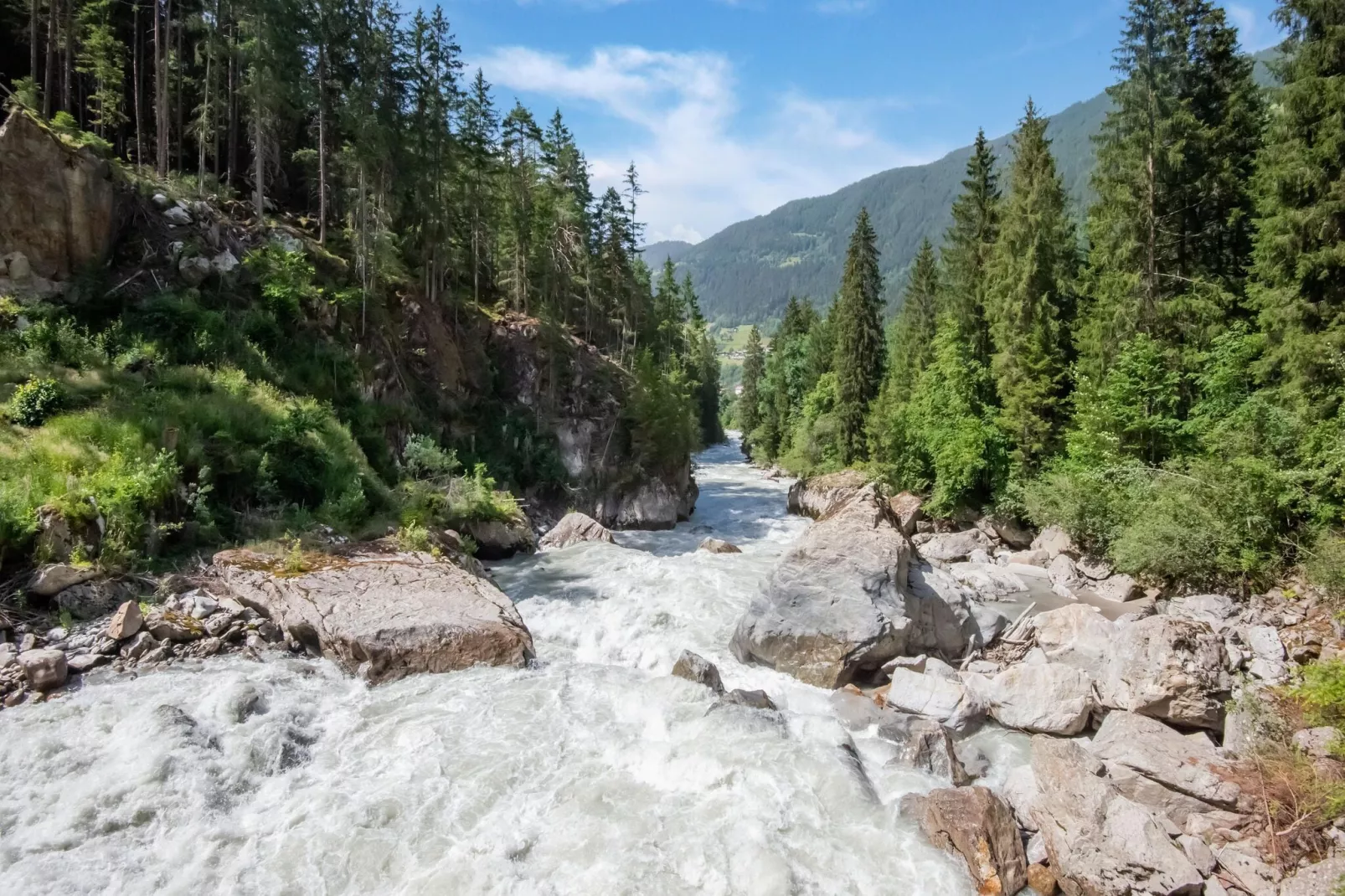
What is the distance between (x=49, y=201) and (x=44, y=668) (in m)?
14.9

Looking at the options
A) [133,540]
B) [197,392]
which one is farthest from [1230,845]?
[197,392]

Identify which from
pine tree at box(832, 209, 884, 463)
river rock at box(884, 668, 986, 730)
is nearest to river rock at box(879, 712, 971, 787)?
river rock at box(884, 668, 986, 730)

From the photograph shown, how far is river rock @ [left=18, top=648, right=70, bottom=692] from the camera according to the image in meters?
8.86

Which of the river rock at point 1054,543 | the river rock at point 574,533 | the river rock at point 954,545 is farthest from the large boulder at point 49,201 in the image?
the river rock at point 1054,543

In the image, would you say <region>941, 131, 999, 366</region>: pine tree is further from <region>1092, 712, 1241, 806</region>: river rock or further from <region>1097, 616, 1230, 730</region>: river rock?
<region>1092, 712, 1241, 806</region>: river rock

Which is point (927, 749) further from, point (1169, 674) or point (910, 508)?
point (910, 508)

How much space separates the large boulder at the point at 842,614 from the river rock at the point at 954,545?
34.7ft

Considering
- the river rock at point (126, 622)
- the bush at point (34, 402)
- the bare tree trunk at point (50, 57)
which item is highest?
the bare tree trunk at point (50, 57)

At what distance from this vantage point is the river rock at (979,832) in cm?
746

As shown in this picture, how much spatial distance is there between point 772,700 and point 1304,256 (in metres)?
17.0

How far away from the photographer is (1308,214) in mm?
15617

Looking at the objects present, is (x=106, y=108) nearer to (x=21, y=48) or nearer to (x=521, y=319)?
(x=21, y=48)

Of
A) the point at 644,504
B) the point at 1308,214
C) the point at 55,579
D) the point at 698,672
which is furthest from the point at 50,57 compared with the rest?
the point at 1308,214

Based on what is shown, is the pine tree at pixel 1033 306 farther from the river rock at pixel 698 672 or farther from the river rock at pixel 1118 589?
the river rock at pixel 698 672
